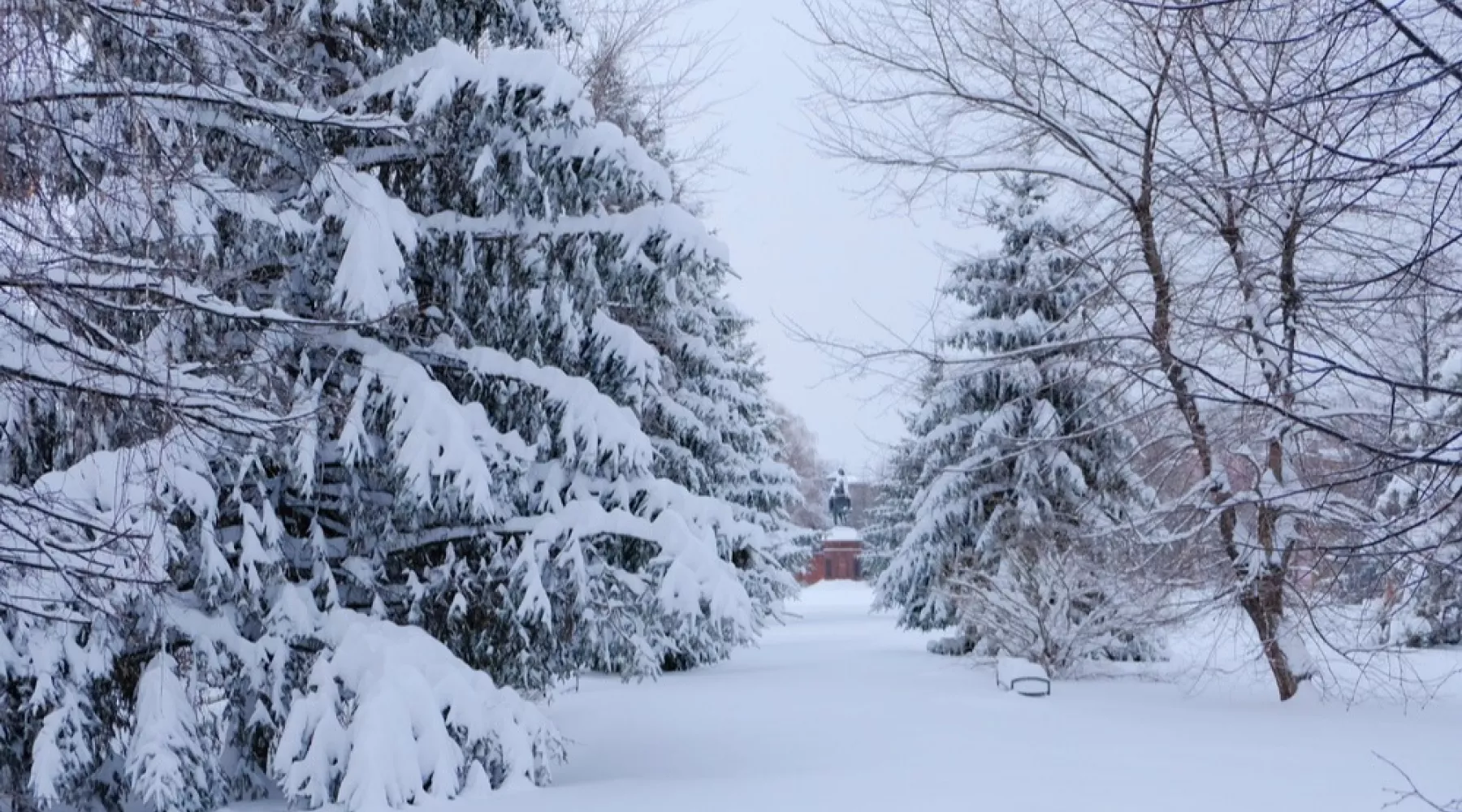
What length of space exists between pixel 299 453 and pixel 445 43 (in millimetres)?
2690

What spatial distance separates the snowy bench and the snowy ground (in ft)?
0.70

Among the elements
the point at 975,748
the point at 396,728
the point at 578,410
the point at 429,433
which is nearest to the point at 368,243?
the point at 429,433

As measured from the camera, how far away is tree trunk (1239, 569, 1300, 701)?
37.9ft

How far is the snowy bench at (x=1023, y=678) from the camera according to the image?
1355 centimetres

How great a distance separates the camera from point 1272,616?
38.9ft

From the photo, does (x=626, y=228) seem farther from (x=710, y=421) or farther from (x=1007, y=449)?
(x=1007, y=449)

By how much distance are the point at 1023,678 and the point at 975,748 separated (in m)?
4.40

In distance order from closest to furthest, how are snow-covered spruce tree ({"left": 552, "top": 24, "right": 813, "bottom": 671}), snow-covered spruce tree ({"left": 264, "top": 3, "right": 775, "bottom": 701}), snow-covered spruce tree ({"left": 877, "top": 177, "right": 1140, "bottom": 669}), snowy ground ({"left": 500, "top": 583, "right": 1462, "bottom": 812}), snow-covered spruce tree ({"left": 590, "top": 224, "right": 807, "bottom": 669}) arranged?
1. snowy ground ({"left": 500, "top": 583, "right": 1462, "bottom": 812})
2. snow-covered spruce tree ({"left": 264, "top": 3, "right": 775, "bottom": 701})
3. snow-covered spruce tree ({"left": 590, "top": 224, "right": 807, "bottom": 669})
4. snow-covered spruce tree ({"left": 552, "top": 24, "right": 813, "bottom": 671})
5. snow-covered spruce tree ({"left": 877, "top": 177, "right": 1140, "bottom": 669})

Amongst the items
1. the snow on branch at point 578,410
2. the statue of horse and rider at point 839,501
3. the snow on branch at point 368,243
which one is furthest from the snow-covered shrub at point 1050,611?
the statue of horse and rider at point 839,501

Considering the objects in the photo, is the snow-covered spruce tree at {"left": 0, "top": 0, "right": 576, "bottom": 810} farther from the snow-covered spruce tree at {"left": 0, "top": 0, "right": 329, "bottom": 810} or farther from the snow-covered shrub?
the snow-covered shrub

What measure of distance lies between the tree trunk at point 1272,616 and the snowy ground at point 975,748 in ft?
1.15

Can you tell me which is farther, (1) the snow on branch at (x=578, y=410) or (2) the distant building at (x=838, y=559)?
(2) the distant building at (x=838, y=559)

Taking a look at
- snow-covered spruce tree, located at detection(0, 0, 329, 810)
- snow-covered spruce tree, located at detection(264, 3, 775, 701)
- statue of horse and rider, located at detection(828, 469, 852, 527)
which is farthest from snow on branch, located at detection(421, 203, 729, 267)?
statue of horse and rider, located at detection(828, 469, 852, 527)

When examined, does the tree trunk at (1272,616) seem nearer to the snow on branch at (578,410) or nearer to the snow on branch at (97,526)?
the snow on branch at (578,410)
